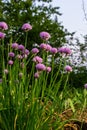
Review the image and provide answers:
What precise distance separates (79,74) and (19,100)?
12093mm

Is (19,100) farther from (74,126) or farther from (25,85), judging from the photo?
(74,126)

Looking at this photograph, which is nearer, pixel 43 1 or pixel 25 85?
pixel 25 85

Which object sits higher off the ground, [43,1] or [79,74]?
[43,1]

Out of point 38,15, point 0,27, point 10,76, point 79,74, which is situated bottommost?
point 79,74

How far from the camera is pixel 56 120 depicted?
3.68m

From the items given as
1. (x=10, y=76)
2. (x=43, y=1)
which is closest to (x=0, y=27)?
(x=10, y=76)

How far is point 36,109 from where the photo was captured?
3.54 m

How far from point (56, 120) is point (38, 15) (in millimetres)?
14302

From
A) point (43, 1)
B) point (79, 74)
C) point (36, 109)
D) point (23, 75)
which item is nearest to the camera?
point (36, 109)

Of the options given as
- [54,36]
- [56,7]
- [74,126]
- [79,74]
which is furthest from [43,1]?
[74,126]

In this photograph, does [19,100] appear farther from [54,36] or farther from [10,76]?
[54,36]

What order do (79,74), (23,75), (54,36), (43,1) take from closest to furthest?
(23,75), (79,74), (54,36), (43,1)

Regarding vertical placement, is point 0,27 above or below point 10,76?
above

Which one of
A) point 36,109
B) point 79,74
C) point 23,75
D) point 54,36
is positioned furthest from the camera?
point 54,36
